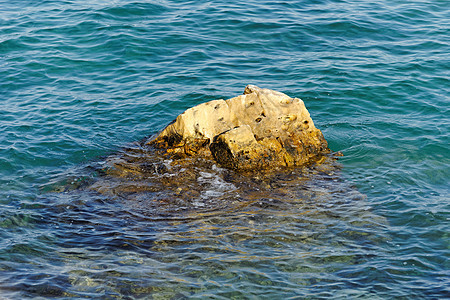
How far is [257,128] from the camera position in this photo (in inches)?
449

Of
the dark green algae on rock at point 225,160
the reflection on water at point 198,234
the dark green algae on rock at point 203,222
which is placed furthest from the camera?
the dark green algae on rock at point 225,160

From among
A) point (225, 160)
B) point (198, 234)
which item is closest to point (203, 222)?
point (198, 234)

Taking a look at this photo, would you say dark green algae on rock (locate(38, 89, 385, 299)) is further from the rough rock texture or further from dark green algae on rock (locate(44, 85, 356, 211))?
the rough rock texture

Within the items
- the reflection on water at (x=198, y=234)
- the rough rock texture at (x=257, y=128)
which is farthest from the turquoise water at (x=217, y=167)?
the rough rock texture at (x=257, y=128)

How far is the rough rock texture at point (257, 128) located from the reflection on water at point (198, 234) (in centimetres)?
38

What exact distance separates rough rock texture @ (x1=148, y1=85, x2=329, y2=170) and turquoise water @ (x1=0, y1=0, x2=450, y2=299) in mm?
570

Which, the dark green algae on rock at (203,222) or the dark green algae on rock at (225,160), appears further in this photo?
the dark green algae on rock at (225,160)

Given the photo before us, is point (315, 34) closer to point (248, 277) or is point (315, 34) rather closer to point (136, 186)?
point (136, 186)

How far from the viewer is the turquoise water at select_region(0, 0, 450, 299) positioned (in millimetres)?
7984

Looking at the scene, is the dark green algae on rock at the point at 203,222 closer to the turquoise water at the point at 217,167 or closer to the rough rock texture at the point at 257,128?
the turquoise water at the point at 217,167

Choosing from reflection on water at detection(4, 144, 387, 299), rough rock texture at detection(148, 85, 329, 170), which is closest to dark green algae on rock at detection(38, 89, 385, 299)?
reflection on water at detection(4, 144, 387, 299)

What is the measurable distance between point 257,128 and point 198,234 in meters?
3.44

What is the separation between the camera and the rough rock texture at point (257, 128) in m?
11.2

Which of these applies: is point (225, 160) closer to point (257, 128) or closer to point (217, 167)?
point (217, 167)
